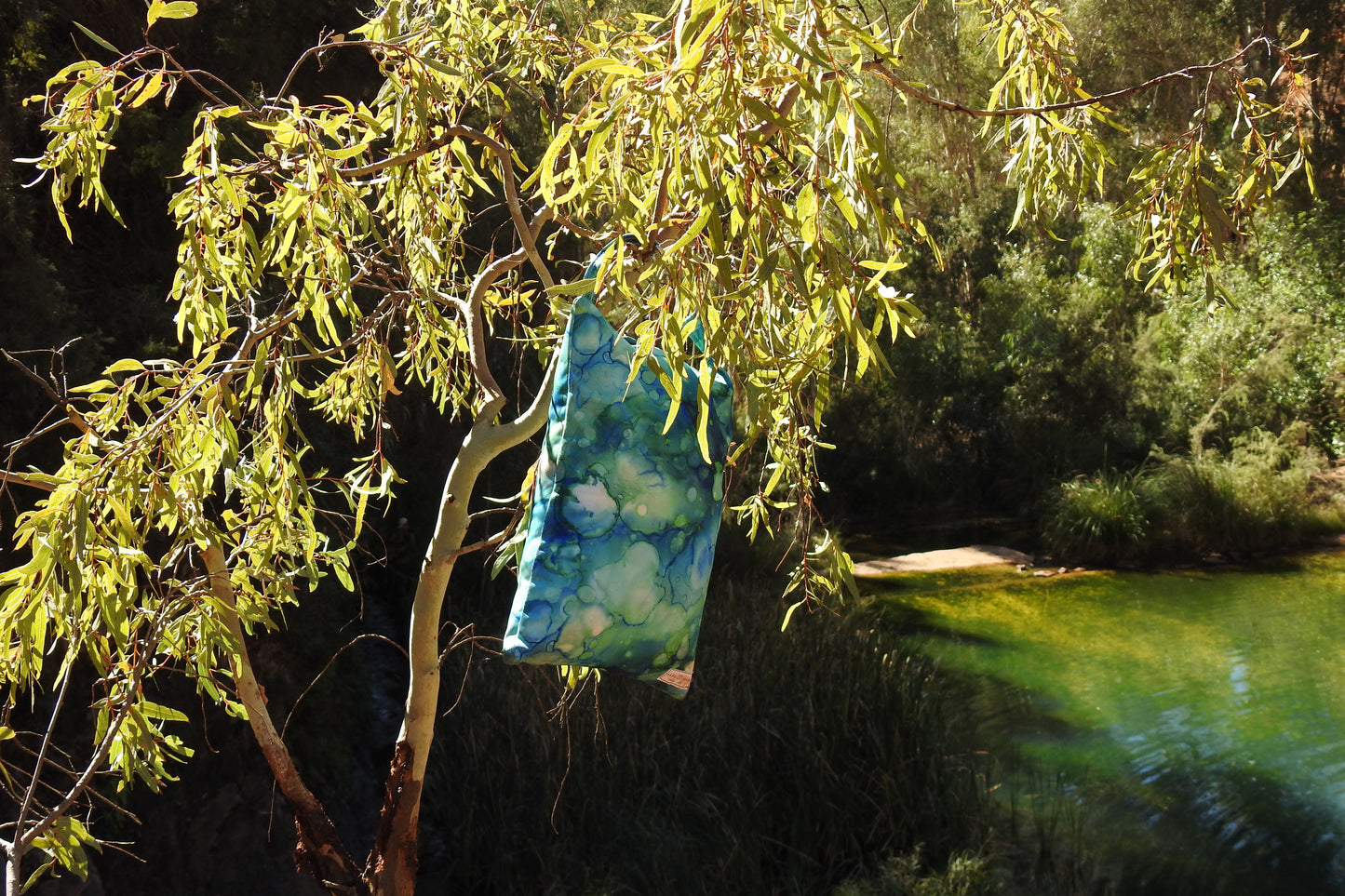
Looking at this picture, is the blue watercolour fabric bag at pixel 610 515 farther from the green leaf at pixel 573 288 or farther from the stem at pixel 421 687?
the stem at pixel 421 687

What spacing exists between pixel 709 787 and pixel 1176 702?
3947 millimetres

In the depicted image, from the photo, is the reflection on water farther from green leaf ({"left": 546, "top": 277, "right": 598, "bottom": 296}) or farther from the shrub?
green leaf ({"left": 546, "top": 277, "right": 598, "bottom": 296})

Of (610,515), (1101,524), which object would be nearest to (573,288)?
(610,515)

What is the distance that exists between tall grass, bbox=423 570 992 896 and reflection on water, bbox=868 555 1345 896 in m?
0.93

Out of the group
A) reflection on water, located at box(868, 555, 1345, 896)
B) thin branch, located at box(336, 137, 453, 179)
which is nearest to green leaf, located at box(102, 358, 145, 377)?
thin branch, located at box(336, 137, 453, 179)

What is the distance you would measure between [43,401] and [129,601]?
273 centimetres

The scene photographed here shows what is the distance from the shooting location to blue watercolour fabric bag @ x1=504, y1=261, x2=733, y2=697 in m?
Answer: 1.43

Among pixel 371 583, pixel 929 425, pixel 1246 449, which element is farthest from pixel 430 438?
pixel 1246 449

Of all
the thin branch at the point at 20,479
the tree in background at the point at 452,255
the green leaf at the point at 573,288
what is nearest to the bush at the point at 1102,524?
the tree in background at the point at 452,255

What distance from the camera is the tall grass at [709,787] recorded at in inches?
157

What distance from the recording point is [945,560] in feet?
33.2

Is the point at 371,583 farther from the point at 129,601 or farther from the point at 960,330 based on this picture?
the point at 960,330

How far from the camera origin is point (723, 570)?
7012 mm

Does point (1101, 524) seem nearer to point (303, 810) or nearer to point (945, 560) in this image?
point (945, 560)
